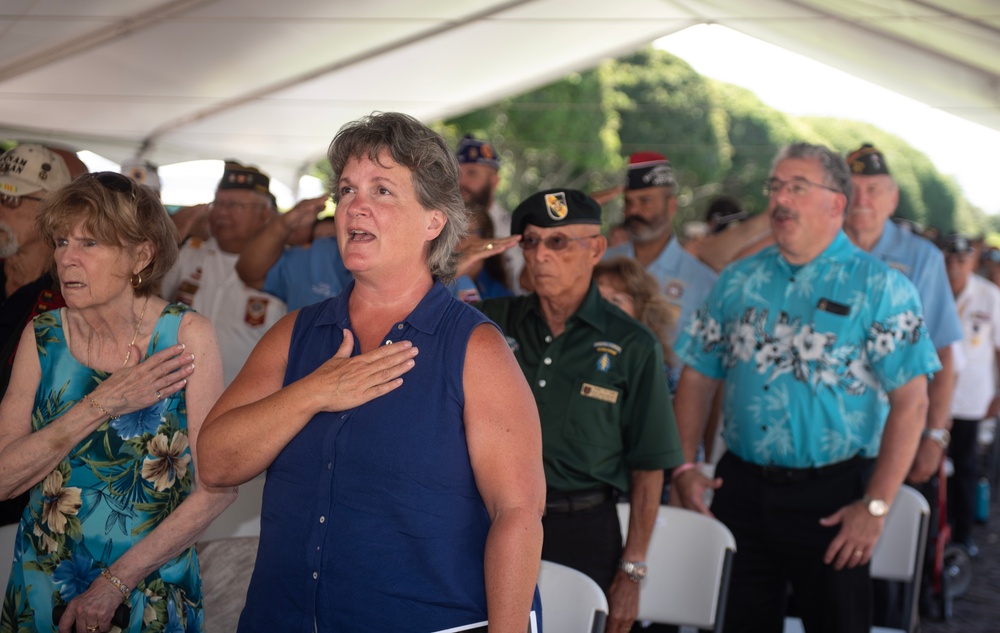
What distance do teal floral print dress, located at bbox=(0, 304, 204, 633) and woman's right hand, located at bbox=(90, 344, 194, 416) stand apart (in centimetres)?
6

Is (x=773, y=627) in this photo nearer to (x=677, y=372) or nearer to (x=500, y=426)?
(x=677, y=372)

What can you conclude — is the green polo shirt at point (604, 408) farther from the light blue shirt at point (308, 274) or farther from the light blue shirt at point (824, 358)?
the light blue shirt at point (308, 274)

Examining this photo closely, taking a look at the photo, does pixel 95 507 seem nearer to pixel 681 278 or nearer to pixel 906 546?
pixel 906 546

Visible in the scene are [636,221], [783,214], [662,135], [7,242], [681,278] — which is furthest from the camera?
[662,135]

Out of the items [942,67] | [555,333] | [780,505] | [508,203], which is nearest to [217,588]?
[555,333]

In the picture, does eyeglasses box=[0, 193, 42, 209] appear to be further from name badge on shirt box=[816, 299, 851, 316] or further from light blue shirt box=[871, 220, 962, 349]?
light blue shirt box=[871, 220, 962, 349]

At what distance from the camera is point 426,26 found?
693cm

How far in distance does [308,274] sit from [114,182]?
256 cm

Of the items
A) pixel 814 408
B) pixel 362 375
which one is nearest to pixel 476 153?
pixel 814 408

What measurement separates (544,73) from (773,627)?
6930 millimetres

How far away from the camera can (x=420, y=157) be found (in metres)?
2.00

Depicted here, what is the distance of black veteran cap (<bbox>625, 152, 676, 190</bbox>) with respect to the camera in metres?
5.55

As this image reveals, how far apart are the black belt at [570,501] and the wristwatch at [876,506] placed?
996mm

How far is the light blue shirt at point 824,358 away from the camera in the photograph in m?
3.47
